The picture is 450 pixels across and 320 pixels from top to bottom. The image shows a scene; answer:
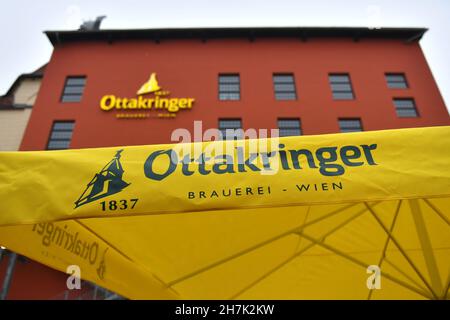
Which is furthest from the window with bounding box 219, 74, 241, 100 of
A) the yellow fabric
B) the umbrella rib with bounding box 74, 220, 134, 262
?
the umbrella rib with bounding box 74, 220, 134, 262

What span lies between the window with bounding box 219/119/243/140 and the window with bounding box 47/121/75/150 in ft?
23.9

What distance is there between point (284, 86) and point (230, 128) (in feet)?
13.4

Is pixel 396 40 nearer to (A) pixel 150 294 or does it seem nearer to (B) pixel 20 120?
(A) pixel 150 294

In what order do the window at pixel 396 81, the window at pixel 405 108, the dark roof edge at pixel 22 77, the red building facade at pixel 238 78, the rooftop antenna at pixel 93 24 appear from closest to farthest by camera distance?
the red building facade at pixel 238 78, the window at pixel 405 108, the window at pixel 396 81, the dark roof edge at pixel 22 77, the rooftop antenna at pixel 93 24

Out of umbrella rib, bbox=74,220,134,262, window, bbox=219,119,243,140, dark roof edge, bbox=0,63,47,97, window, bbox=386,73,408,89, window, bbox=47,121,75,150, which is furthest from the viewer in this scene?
dark roof edge, bbox=0,63,47,97

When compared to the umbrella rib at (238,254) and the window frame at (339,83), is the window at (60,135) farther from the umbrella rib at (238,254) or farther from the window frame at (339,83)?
the window frame at (339,83)

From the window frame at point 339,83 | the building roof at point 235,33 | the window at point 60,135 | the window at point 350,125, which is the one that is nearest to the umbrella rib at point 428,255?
the window at point 350,125

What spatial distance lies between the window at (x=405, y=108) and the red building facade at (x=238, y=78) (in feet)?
0.19

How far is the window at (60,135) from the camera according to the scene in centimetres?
1437

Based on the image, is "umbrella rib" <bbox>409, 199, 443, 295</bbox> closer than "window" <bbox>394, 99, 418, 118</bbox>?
Yes

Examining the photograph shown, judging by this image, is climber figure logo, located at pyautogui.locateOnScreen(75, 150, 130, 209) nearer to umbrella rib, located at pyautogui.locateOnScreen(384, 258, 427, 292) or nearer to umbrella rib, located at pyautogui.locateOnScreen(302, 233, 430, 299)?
umbrella rib, located at pyautogui.locateOnScreen(302, 233, 430, 299)

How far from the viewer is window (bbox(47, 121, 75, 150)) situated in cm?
1437

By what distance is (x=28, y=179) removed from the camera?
7.31 ft
